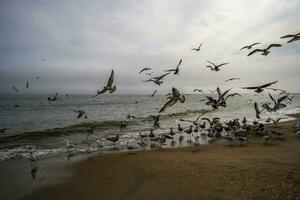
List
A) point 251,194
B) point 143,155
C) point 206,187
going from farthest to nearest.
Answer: point 143,155, point 206,187, point 251,194

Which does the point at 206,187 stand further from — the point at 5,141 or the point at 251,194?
the point at 5,141

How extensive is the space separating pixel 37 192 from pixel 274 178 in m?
9.03

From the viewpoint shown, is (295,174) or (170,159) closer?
(295,174)

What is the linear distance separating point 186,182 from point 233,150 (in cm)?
683

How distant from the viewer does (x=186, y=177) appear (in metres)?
11.1

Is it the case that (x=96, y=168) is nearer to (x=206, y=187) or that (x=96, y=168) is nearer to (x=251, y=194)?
(x=206, y=187)

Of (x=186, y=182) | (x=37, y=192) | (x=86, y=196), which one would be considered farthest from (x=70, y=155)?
(x=186, y=182)

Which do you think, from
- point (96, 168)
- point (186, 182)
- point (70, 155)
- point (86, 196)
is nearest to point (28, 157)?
point (70, 155)

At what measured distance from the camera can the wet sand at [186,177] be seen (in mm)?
9400

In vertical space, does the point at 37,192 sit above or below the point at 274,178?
below

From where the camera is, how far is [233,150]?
16375 mm

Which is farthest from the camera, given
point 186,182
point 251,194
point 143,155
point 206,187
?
point 143,155

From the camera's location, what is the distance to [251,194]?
894cm

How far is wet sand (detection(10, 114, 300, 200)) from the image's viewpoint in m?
9.40
